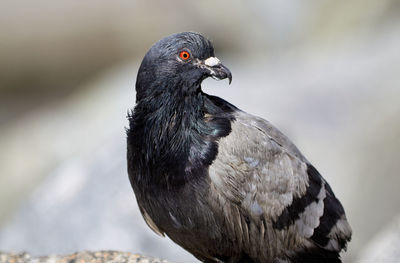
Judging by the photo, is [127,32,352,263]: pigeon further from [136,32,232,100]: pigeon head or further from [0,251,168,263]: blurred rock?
[0,251,168,263]: blurred rock

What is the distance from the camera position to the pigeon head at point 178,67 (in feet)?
19.1

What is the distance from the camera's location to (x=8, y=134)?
16609 mm

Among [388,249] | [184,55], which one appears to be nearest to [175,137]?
[184,55]

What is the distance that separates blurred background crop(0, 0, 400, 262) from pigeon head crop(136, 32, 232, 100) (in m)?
3.53

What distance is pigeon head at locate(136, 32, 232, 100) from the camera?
229 inches

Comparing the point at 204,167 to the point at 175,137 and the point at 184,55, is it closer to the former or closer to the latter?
the point at 175,137

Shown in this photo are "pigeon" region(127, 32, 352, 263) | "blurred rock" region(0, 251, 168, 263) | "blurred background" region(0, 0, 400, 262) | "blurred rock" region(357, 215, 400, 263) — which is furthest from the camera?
"blurred background" region(0, 0, 400, 262)

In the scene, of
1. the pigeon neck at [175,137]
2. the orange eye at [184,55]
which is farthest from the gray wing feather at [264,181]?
the orange eye at [184,55]

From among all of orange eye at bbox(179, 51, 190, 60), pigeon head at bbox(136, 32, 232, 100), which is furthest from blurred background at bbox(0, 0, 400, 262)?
orange eye at bbox(179, 51, 190, 60)

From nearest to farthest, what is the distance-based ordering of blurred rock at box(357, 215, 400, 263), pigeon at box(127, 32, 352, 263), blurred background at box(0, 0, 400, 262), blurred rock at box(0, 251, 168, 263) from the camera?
pigeon at box(127, 32, 352, 263) → blurred rock at box(0, 251, 168, 263) → blurred rock at box(357, 215, 400, 263) → blurred background at box(0, 0, 400, 262)

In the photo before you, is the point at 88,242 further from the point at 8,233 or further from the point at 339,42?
the point at 339,42

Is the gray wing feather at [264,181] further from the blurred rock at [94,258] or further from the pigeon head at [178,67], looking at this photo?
the blurred rock at [94,258]

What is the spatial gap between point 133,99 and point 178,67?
278 inches

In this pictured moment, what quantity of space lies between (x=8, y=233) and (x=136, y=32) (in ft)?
30.0
